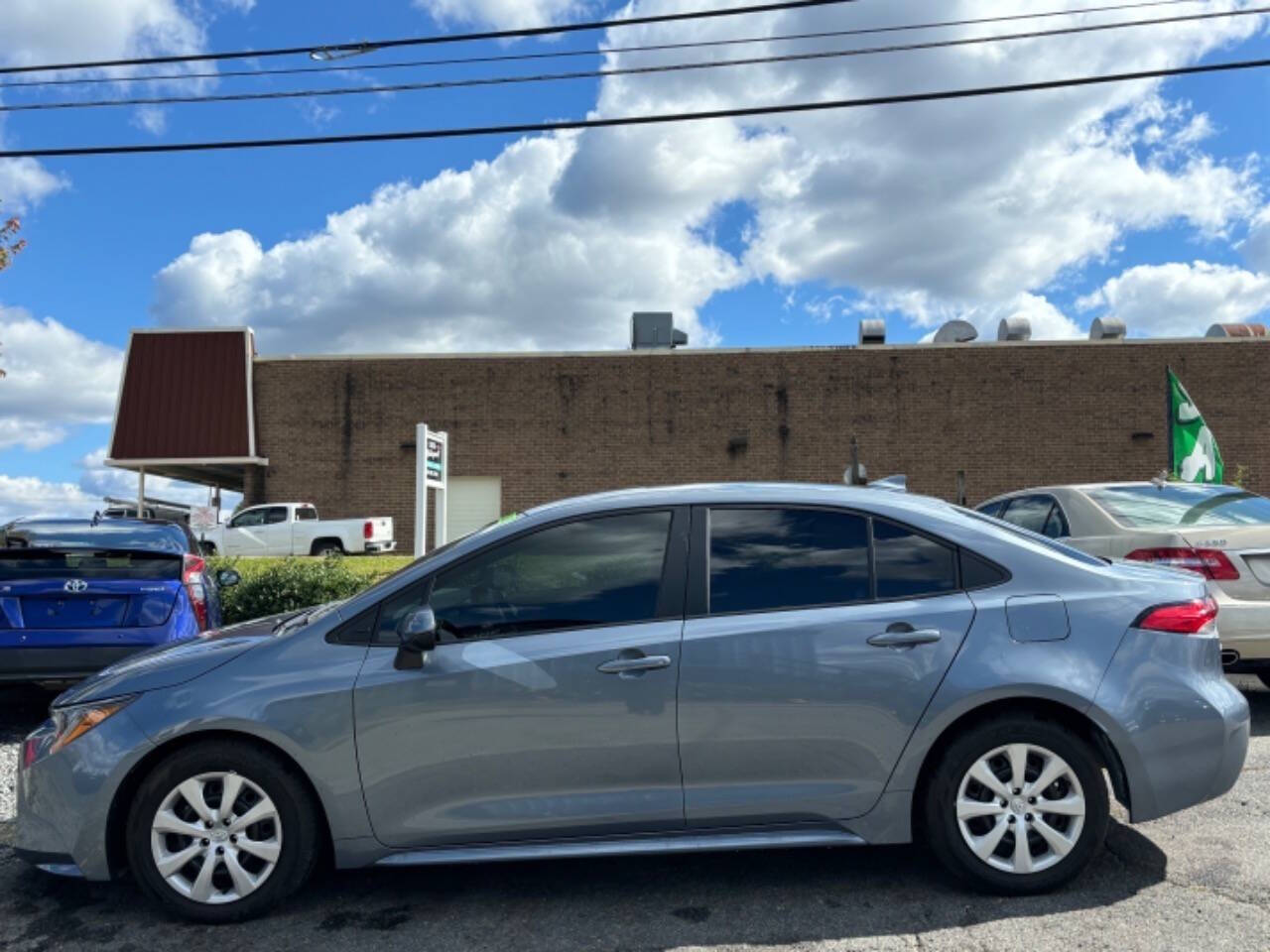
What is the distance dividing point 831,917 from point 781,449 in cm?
2091

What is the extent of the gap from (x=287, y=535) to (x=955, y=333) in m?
17.7

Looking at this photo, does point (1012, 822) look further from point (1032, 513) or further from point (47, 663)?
point (47, 663)

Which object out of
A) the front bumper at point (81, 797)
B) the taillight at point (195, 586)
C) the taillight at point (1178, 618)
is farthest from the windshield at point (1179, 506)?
the taillight at point (195, 586)

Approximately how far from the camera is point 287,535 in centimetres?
2270

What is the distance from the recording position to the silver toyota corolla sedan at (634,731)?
353 cm

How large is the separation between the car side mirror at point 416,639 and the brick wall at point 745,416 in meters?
20.3

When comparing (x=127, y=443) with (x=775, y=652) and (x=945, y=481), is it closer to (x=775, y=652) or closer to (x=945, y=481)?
(x=945, y=481)

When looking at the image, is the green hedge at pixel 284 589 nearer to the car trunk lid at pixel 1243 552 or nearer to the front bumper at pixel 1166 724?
the car trunk lid at pixel 1243 552

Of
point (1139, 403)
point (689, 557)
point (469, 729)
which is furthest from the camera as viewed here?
point (1139, 403)

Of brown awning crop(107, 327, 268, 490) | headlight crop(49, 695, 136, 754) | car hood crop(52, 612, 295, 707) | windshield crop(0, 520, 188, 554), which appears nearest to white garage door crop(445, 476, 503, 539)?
brown awning crop(107, 327, 268, 490)

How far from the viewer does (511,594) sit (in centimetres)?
374

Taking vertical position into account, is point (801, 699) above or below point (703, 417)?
below

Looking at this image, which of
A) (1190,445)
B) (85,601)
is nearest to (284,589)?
(85,601)

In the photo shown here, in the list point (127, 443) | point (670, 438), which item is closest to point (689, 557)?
point (670, 438)
